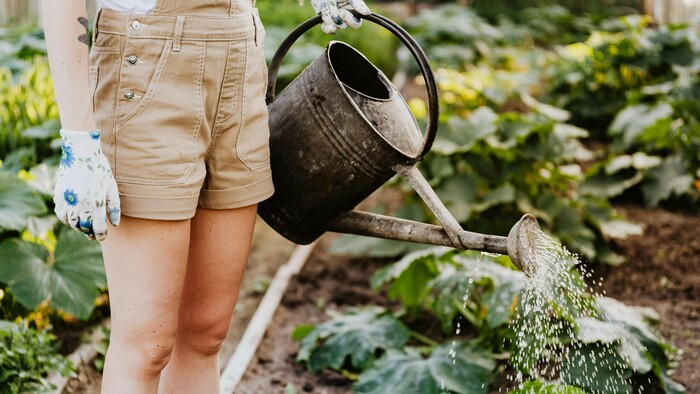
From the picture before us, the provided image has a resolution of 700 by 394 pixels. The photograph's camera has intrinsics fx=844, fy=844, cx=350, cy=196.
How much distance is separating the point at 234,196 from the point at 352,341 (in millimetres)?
1302

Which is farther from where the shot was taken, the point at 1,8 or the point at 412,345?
Answer: the point at 1,8

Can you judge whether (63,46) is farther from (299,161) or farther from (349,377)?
(349,377)

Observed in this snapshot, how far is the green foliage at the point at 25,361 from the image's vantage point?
239cm

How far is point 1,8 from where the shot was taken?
6832 mm

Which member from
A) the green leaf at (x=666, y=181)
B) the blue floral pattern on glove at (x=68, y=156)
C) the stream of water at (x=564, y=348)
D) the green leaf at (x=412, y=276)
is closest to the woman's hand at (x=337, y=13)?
the blue floral pattern on glove at (x=68, y=156)

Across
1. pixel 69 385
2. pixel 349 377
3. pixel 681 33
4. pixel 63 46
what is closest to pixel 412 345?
pixel 349 377

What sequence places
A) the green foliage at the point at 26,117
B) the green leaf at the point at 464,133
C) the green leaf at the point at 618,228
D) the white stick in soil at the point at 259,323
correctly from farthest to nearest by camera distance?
the green leaf at the point at 464,133 < the green leaf at the point at 618,228 < the green foliage at the point at 26,117 < the white stick in soil at the point at 259,323

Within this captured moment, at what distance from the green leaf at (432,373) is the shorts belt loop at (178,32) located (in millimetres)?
1364

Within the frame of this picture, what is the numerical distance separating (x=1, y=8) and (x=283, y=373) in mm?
5069

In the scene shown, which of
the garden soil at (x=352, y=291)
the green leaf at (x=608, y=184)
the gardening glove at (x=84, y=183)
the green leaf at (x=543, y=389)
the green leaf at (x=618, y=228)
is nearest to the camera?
the gardening glove at (x=84, y=183)

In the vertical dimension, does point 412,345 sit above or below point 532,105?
above

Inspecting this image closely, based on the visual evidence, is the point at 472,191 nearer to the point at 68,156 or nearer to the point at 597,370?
the point at 597,370

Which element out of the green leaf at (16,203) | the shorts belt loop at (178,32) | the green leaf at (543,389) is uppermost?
the shorts belt loop at (178,32)

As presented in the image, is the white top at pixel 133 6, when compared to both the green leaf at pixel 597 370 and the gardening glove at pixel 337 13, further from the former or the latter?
the green leaf at pixel 597 370
